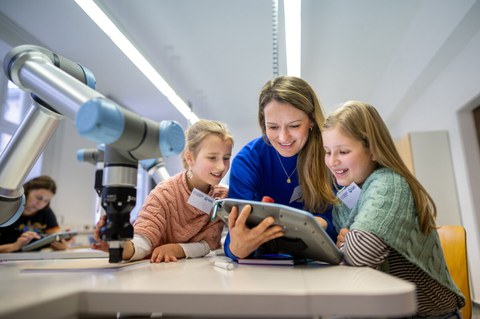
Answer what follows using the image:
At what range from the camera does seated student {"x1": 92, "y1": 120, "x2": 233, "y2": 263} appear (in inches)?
37.7

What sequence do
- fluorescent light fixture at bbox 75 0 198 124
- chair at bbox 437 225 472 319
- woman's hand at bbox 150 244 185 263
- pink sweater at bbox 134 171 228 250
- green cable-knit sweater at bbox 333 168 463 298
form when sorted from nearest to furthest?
green cable-knit sweater at bbox 333 168 463 298, woman's hand at bbox 150 244 185 263, pink sweater at bbox 134 171 228 250, chair at bbox 437 225 472 319, fluorescent light fixture at bbox 75 0 198 124

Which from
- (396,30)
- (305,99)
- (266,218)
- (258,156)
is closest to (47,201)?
(258,156)

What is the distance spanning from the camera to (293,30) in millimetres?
2934

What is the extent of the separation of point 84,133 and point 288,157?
2.90 ft

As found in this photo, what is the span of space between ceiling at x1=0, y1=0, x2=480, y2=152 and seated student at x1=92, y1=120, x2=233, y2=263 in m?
1.83

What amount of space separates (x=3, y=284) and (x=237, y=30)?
3.72 metres

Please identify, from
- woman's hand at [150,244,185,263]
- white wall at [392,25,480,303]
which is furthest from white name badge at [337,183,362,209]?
white wall at [392,25,480,303]

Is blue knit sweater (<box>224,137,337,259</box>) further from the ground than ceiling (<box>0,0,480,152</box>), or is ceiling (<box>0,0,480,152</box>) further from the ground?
ceiling (<box>0,0,480,152</box>)

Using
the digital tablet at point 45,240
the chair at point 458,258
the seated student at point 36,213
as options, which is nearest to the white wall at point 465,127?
the chair at point 458,258

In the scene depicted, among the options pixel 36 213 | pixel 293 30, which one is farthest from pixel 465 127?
pixel 36 213

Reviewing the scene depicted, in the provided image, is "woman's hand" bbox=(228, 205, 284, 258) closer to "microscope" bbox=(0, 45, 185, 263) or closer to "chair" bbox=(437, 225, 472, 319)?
"microscope" bbox=(0, 45, 185, 263)

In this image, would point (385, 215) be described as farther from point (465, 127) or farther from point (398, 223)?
point (465, 127)

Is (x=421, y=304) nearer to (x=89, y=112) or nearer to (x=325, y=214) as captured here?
(x=325, y=214)

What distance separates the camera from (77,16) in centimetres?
337
